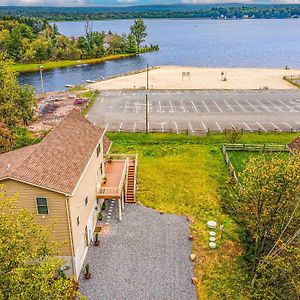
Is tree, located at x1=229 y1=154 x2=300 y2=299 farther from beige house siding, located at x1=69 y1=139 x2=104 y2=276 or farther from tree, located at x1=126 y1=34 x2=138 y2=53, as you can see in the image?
tree, located at x1=126 y1=34 x2=138 y2=53

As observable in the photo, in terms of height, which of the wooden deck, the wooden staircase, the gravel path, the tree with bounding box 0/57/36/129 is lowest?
the gravel path

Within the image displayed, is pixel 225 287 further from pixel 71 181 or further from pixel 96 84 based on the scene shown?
pixel 96 84

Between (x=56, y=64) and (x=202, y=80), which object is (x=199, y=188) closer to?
(x=202, y=80)

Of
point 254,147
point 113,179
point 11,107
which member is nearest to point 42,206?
point 113,179

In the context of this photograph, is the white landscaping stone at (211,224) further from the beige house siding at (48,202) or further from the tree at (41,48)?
the tree at (41,48)

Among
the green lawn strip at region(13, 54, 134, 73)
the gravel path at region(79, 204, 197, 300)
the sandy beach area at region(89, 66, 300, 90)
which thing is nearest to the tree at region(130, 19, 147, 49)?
the green lawn strip at region(13, 54, 134, 73)
